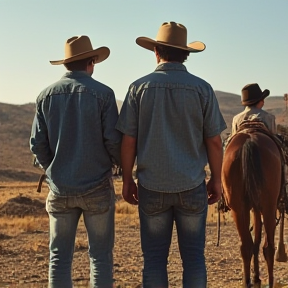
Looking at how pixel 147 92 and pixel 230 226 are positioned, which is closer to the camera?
pixel 147 92

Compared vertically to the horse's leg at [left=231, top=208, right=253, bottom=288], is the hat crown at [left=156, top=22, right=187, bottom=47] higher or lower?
higher

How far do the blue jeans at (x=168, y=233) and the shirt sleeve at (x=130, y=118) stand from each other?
1.46 ft

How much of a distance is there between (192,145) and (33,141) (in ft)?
4.15

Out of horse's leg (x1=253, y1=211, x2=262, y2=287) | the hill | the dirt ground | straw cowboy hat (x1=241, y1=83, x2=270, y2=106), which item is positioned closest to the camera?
horse's leg (x1=253, y1=211, x2=262, y2=287)

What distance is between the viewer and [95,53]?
5.14 metres

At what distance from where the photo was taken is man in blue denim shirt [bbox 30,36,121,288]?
16.1 feet

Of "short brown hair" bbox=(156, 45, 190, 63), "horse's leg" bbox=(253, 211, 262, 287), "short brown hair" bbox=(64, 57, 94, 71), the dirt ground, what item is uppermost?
"short brown hair" bbox=(156, 45, 190, 63)

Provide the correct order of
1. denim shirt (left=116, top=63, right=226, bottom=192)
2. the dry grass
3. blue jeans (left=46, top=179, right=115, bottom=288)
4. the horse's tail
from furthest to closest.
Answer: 1. the dry grass
2. the horse's tail
3. blue jeans (left=46, top=179, right=115, bottom=288)
4. denim shirt (left=116, top=63, right=226, bottom=192)

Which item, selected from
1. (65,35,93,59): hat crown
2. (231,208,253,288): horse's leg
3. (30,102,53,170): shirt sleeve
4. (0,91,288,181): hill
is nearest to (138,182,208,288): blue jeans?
(30,102,53,170): shirt sleeve

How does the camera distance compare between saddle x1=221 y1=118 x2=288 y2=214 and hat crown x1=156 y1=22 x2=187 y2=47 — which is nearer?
hat crown x1=156 y1=22 x2=187 y2=47

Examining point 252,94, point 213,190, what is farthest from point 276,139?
point 213,190

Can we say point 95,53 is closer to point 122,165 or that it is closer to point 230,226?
point 122,165

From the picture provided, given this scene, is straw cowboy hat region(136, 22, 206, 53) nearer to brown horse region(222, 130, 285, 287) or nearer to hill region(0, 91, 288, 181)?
brown horse region(222, 130, 285, 287)

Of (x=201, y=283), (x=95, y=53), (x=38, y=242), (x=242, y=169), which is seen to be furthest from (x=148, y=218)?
(x=38, y=242)
